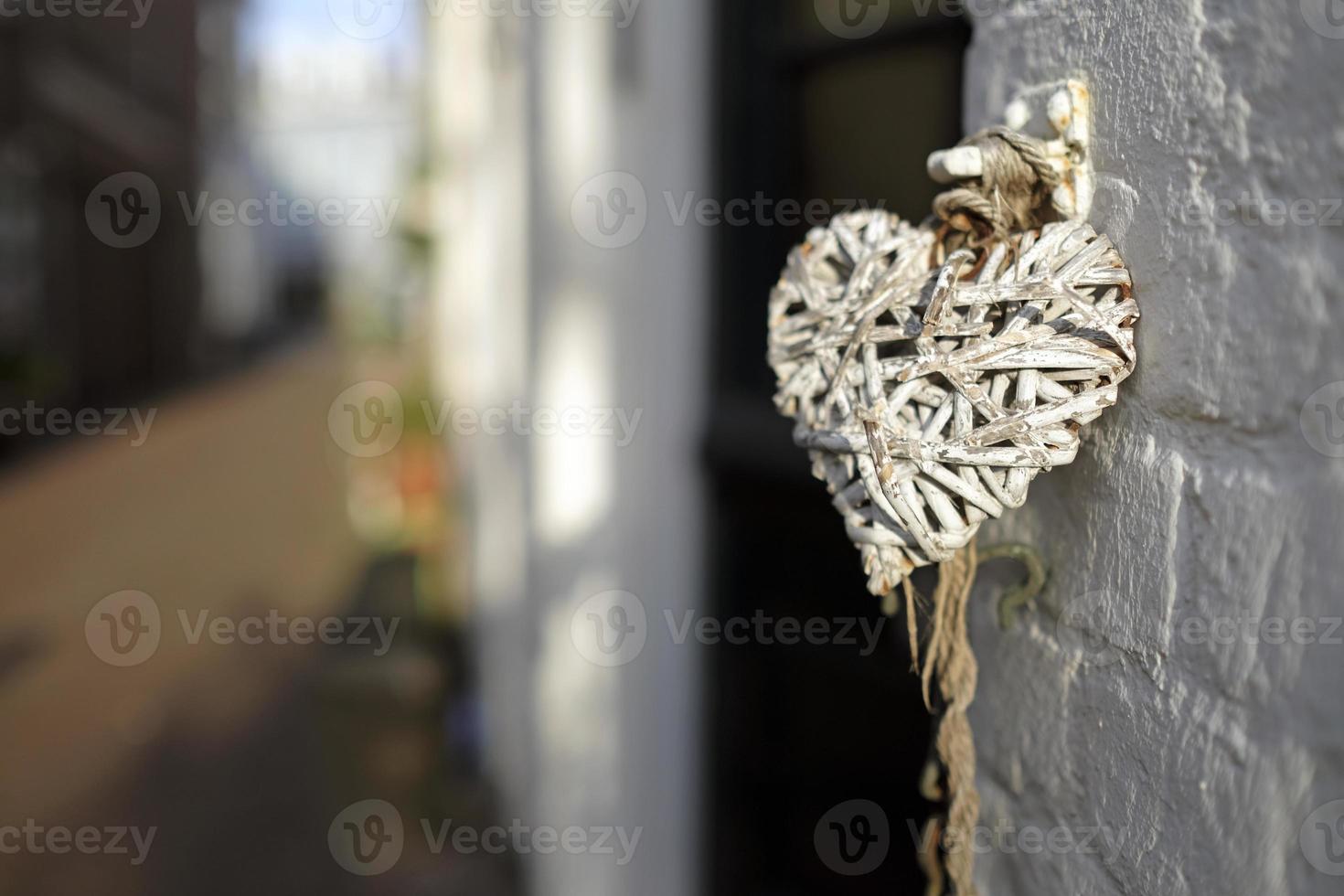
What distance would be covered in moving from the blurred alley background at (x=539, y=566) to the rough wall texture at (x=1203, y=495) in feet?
2.80

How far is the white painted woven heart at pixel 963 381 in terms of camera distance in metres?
0.74

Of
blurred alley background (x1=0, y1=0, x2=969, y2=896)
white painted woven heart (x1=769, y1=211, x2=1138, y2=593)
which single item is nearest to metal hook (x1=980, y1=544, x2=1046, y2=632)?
white painted woven heart (x1=769, y1=211, x2=1138, y2=593)

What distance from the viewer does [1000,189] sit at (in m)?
0.87

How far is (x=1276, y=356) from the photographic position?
666 mm

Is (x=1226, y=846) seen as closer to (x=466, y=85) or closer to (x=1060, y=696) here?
(x=1060, y=696)

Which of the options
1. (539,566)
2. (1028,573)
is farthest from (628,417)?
(1028,573)

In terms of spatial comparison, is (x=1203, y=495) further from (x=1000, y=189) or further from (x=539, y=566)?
(x=539, y=566)

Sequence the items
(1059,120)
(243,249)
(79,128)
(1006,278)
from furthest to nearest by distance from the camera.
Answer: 1. (243,249)
2. (79,128)
3. (1059,120)
4. (1006,278)

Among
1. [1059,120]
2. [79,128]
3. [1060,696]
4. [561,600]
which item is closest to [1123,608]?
[1060,696]

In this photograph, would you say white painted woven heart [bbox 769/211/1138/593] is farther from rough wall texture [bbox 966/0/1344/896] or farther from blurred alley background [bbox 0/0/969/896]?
blurred alley background [bbox 0/0/969/896]

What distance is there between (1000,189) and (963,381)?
0.20 m

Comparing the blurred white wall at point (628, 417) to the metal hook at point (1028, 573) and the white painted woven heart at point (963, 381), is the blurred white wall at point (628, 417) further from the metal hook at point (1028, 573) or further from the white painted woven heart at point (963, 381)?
the white painted woven heart at point (963, 381)

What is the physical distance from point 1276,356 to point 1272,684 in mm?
212

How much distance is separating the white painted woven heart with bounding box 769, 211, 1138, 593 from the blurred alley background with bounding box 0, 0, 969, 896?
0.92 meters
